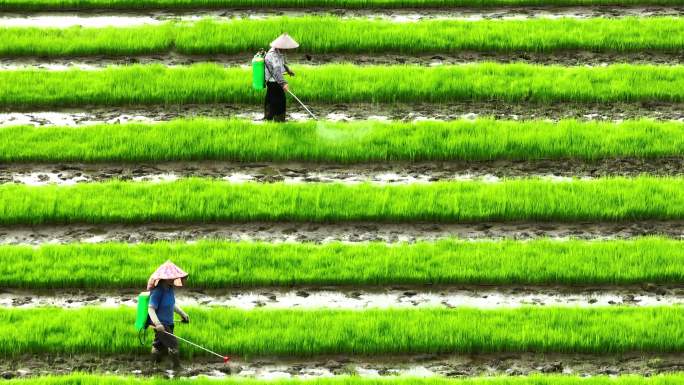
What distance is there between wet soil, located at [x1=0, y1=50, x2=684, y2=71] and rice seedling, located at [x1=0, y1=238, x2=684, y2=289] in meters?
5.98

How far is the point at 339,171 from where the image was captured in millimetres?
21578

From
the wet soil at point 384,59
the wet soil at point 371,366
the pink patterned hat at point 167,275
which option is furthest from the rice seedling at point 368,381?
the wet soil at point 384,59

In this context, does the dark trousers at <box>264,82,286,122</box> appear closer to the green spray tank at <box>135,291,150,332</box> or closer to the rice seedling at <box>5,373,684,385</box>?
the green spray tank at <box>135,291,150,332</box>

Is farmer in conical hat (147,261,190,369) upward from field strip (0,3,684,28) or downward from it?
downward

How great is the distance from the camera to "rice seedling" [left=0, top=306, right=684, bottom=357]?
56.7ft

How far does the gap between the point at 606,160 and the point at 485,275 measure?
4.08 m

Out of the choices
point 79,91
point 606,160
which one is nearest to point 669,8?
point 606,160

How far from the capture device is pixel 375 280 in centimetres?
1884

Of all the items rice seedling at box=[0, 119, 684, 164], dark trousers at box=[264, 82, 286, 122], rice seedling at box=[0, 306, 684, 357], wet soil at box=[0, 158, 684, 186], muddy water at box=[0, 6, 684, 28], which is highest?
muddy water at box=[0, 6, 684, 28]

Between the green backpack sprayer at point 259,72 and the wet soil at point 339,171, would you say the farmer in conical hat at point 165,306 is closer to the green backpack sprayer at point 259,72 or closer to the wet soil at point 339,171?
the wet soil at point 339,171

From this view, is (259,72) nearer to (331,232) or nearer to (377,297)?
(331,232)

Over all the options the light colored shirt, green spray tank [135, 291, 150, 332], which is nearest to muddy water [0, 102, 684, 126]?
the light colored shirt

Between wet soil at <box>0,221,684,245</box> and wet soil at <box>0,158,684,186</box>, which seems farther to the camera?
wet soil at <box>0,158,684,186</box>

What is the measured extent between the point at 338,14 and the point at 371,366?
35.4 ft
